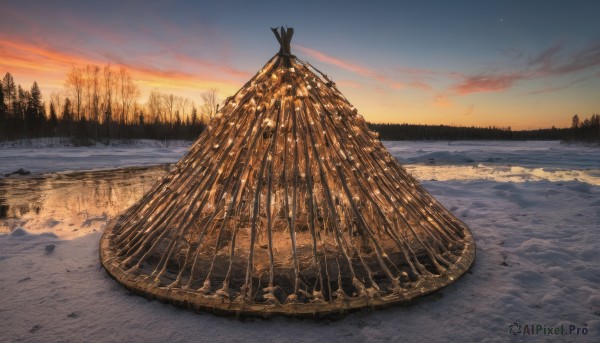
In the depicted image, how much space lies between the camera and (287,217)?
2.54 m

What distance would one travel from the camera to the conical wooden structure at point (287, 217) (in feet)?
7.72

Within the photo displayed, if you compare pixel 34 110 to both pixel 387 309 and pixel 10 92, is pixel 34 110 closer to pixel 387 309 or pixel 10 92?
pixel 10 92

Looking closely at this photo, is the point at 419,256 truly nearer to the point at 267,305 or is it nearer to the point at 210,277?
the point at 267,305

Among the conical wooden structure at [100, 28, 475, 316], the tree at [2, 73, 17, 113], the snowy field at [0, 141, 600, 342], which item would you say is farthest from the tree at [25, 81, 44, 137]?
the conical wooden structure at [100, 28, 475, 316]

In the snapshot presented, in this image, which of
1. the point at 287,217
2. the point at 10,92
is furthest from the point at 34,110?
the point at 287,217

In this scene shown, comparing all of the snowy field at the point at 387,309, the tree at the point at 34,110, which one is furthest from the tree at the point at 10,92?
the snowy field at the point at 387,309

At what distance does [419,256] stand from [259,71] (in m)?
2.16

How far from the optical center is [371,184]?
289cm

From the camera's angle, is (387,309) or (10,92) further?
(10,92)

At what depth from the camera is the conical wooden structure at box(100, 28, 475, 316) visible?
2.35 meters

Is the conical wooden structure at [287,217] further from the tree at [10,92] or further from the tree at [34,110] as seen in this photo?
the tree at [10,92]

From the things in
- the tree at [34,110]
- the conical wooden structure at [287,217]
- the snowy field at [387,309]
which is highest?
the tree at [34,110]

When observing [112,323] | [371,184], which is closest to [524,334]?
[371,184]

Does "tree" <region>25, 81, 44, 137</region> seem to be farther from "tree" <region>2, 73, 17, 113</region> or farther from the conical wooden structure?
the conical wooden structure
